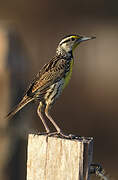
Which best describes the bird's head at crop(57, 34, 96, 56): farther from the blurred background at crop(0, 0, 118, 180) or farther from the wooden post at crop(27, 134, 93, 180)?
the blurred background at crop(0, 0, 118, 180)

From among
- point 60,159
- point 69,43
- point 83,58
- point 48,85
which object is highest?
point 83,58

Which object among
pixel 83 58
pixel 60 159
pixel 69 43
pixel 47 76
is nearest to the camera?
pixel 60 159

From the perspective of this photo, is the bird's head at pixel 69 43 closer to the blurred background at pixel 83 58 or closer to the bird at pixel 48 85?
the bird at pixel 48 85

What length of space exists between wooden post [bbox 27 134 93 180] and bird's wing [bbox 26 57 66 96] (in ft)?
3.68

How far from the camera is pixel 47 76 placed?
5.32 metres

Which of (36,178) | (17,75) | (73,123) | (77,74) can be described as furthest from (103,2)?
(36,178)

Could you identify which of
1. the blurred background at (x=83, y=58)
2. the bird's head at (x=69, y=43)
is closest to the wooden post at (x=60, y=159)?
the bird's head at (x=69, y=43)

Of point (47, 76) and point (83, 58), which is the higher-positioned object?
point (83, 58)

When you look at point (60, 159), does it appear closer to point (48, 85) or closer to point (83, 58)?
point (48, 85)

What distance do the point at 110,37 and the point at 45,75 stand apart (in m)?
6.38

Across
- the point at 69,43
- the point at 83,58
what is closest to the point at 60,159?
the point at 69,43

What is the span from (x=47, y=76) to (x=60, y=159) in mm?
1409

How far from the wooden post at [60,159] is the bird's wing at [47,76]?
112 cm

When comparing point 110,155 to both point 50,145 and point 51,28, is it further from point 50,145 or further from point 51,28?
point 50,145
